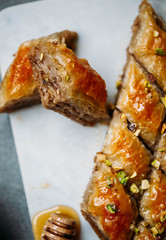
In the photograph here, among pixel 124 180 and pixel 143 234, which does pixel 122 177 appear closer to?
pixel 124 180

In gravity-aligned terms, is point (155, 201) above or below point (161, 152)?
below

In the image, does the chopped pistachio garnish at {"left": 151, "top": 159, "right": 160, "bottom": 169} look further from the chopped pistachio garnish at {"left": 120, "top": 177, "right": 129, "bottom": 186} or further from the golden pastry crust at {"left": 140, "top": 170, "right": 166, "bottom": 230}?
Result: the chopped pistachio garnish at {"left": 120, "top": 177, "right": 129, "bottom": 186}

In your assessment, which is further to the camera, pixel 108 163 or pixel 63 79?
pixel 108 163

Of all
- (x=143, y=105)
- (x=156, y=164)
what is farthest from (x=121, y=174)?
(x=143, y=105)

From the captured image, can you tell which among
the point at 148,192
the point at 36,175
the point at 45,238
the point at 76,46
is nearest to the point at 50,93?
the point at 76,46

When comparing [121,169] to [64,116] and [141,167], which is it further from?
[64,116]

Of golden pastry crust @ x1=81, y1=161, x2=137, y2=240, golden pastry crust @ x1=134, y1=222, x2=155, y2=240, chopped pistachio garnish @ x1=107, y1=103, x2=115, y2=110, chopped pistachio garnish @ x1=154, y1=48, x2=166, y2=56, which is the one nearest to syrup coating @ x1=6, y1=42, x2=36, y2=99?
chopped pistachio garnish @ x1=107, y1=103, x2=115, y2=110

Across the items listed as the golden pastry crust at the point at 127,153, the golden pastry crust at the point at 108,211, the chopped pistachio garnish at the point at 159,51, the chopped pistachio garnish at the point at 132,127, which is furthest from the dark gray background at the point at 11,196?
the chopped pistachio garnish at the point at 159,51
